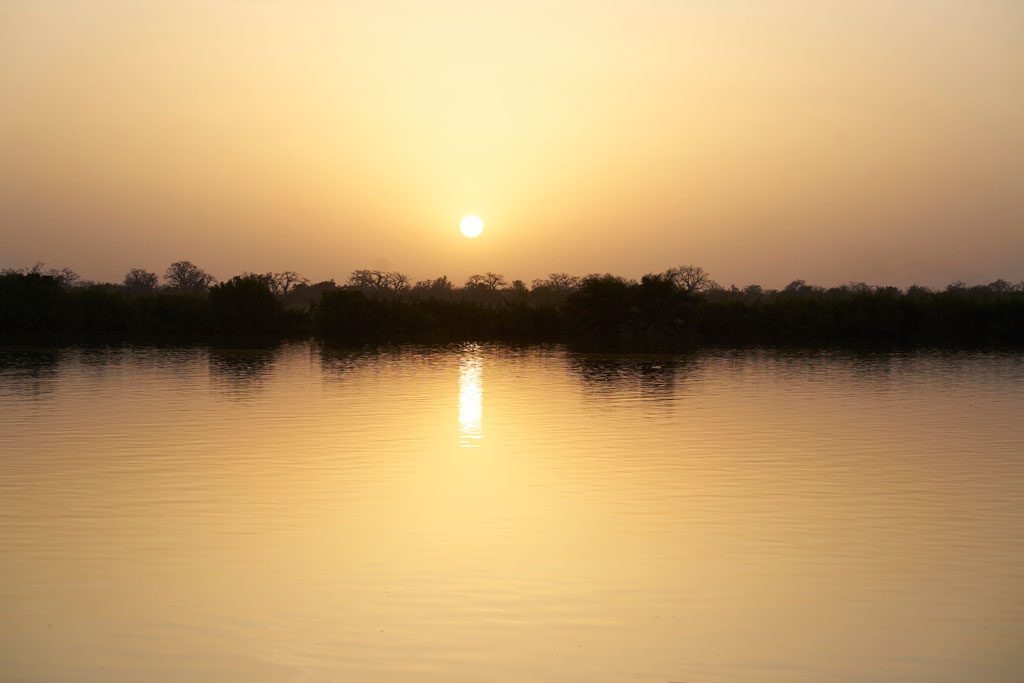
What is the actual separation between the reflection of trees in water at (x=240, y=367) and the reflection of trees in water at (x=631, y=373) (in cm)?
1077

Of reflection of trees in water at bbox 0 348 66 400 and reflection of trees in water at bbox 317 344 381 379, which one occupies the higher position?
reflection of trees in water at bbox 0 348 66 400

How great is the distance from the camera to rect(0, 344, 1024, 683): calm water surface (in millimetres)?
7031

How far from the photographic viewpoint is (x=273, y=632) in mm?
7449

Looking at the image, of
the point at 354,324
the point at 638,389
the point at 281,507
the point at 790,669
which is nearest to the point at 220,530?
the point at 281,507

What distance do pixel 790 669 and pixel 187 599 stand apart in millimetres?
5023

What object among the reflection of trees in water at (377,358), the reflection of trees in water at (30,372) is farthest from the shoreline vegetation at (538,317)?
the reflection of trees in water at (30,372)

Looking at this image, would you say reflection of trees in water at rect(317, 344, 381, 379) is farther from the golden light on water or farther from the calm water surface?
the calm water surface

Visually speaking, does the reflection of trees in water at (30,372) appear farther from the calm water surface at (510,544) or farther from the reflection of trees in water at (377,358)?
the reflection of trees in water at (377,358)

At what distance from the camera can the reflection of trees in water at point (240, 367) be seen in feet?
98.2

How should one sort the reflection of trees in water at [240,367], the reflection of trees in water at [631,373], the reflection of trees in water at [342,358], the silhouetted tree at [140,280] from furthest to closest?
the silhouetted tree at [140,280] → the reflection of trees in water at [342,358] → the reflection of trees in water at [240,367] → the reflection of trees in water at [631,373]

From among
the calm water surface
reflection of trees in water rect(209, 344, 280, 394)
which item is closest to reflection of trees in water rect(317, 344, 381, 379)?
reflection of trees in water rect(209, 344, 280, 394)

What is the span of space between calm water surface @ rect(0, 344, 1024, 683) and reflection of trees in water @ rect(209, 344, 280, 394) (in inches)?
257

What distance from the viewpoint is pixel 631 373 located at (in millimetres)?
35469

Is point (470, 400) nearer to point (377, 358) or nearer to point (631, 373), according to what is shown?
point (631, 373)
